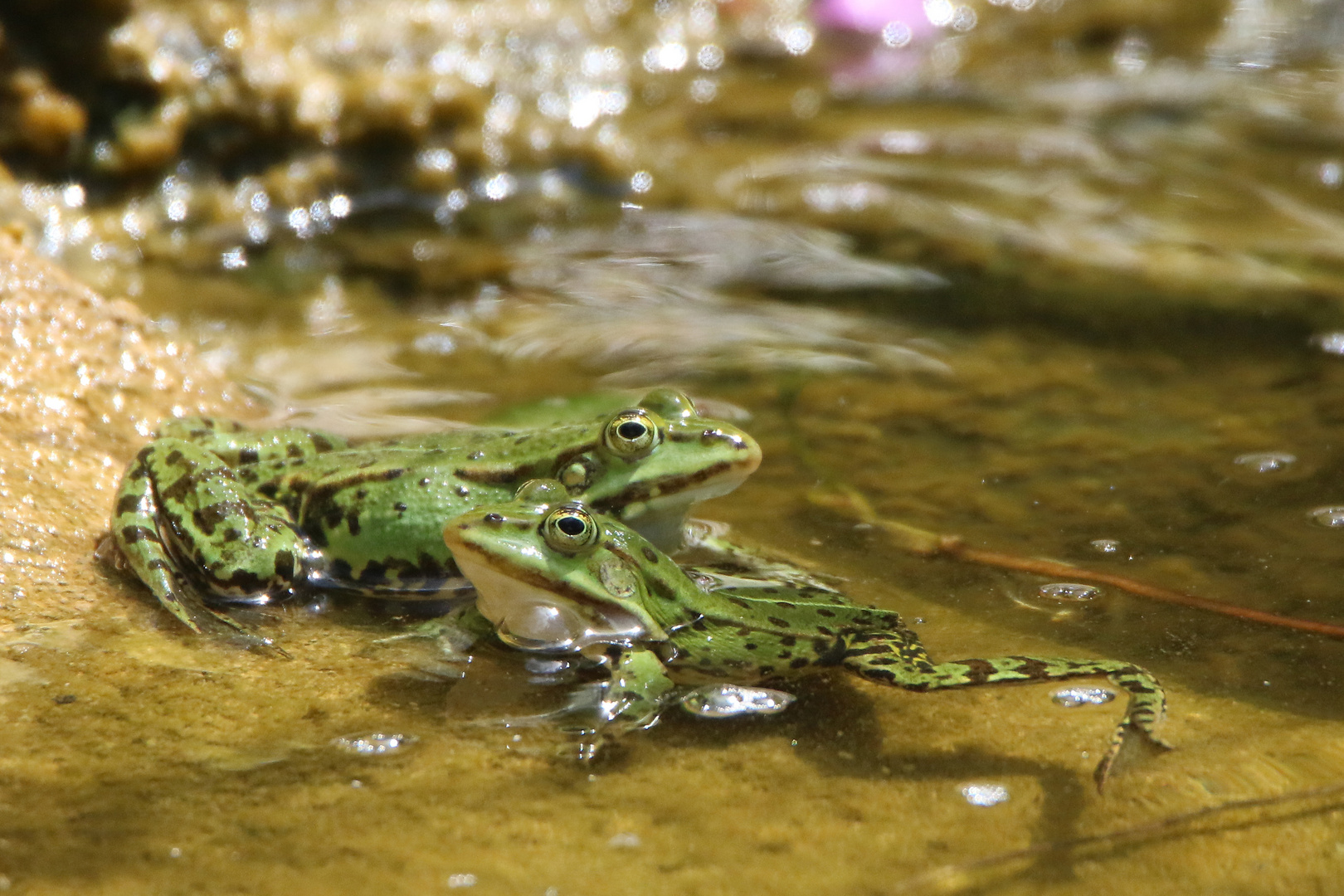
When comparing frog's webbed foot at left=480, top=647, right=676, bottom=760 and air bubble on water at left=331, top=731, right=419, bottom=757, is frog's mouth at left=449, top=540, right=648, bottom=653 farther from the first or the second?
air bubble on water at left=331, top=731, right=419, bottom=757

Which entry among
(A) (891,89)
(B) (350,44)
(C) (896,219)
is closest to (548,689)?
(C) (896,219)

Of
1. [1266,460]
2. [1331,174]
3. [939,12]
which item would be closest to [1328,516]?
[1266,460]

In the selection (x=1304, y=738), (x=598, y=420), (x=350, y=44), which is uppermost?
(x=350, y=44)

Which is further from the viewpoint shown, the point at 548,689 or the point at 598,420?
the point at 598,420

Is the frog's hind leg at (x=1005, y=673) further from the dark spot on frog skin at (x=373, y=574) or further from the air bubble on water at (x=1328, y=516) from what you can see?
the dark spot on frog skin at (x=373, y=574)

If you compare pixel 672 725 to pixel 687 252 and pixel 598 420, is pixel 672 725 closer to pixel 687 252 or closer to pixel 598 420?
pixel 598 420

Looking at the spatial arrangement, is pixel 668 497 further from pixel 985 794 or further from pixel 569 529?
pixel 985 794

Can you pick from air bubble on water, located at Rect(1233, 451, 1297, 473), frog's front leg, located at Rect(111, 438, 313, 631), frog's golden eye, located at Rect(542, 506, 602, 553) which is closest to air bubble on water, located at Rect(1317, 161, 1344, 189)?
air bubble on water, located at Rect(1233, 451, 1297, 473)
